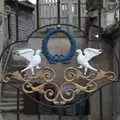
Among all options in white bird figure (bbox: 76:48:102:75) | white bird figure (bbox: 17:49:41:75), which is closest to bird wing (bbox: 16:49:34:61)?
white bird figure (bbox: 17:49:41:75)

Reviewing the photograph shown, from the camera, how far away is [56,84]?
5.59 m

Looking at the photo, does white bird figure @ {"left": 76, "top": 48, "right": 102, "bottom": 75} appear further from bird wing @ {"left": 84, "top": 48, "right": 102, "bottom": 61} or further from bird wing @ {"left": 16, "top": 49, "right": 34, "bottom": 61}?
bird wing @ {"left": 16, "top": 49, "right": 34, "bottom": 61}

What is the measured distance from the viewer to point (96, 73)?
5.52 meters

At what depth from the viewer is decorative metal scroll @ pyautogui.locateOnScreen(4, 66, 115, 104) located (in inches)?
216

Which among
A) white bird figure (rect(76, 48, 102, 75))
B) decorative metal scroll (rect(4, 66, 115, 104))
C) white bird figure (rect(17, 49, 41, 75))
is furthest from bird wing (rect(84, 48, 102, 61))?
white bird figure (rect(17, 49, 41, 75))

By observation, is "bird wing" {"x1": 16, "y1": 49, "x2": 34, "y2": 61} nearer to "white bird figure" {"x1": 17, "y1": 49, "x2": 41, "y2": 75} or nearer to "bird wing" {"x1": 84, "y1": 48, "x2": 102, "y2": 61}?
"white bird figure" {"x1": 17, "y1": 49, "x2": 41, "y2": 75}

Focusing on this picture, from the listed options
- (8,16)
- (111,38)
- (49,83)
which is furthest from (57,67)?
(111,38)

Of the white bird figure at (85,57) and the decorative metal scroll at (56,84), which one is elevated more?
the white bird figure at (85,57)

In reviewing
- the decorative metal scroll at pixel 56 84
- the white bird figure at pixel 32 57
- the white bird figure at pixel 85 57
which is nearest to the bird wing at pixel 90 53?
the white bird figure at pixel 85 57

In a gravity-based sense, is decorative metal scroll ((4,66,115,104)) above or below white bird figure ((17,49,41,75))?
below

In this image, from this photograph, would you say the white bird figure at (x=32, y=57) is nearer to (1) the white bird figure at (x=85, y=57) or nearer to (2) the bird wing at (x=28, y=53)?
(2) the bird wing at (x=28, y=53)

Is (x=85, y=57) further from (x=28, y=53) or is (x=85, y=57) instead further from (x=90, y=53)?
(x=28, y=53)

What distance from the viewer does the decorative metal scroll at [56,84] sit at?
5.49 m

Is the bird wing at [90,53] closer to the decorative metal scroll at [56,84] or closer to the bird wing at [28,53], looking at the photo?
the decorative metal scroll at [56,84]
